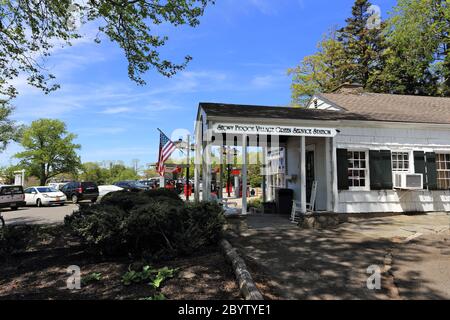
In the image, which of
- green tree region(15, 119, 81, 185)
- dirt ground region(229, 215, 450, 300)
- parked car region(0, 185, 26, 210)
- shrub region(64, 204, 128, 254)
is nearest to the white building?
dirt ground region(229, 215, 450, 300)

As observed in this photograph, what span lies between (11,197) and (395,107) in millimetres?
24588

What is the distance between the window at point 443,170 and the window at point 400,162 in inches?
59.1

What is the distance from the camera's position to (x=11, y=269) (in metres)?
6.10

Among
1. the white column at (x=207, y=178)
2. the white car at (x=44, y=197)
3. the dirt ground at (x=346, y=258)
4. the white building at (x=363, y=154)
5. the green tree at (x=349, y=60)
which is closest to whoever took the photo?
the dirt ground at (x=346, y=258)

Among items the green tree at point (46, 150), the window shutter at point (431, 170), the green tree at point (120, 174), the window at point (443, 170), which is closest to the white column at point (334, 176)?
the window shutter at point (431, 170)

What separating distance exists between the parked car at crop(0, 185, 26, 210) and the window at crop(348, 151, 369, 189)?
22250mm

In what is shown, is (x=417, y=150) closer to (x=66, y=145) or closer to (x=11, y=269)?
(x=11, y=269)

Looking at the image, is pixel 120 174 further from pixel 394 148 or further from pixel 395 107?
pixel 394 148

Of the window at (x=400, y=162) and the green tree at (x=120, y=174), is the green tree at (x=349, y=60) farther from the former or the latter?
the green tree at (x=120, y=174)

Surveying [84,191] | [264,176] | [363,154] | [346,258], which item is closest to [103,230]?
[346,258]

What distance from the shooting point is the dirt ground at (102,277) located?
4.58 m

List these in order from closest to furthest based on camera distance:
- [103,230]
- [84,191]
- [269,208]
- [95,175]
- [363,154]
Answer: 1. [103,230]
2. [363,154]
3. [269,208]
4. [84,191]
5. [95,175]

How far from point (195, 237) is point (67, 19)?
894 centimetres

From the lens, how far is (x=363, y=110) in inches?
547
